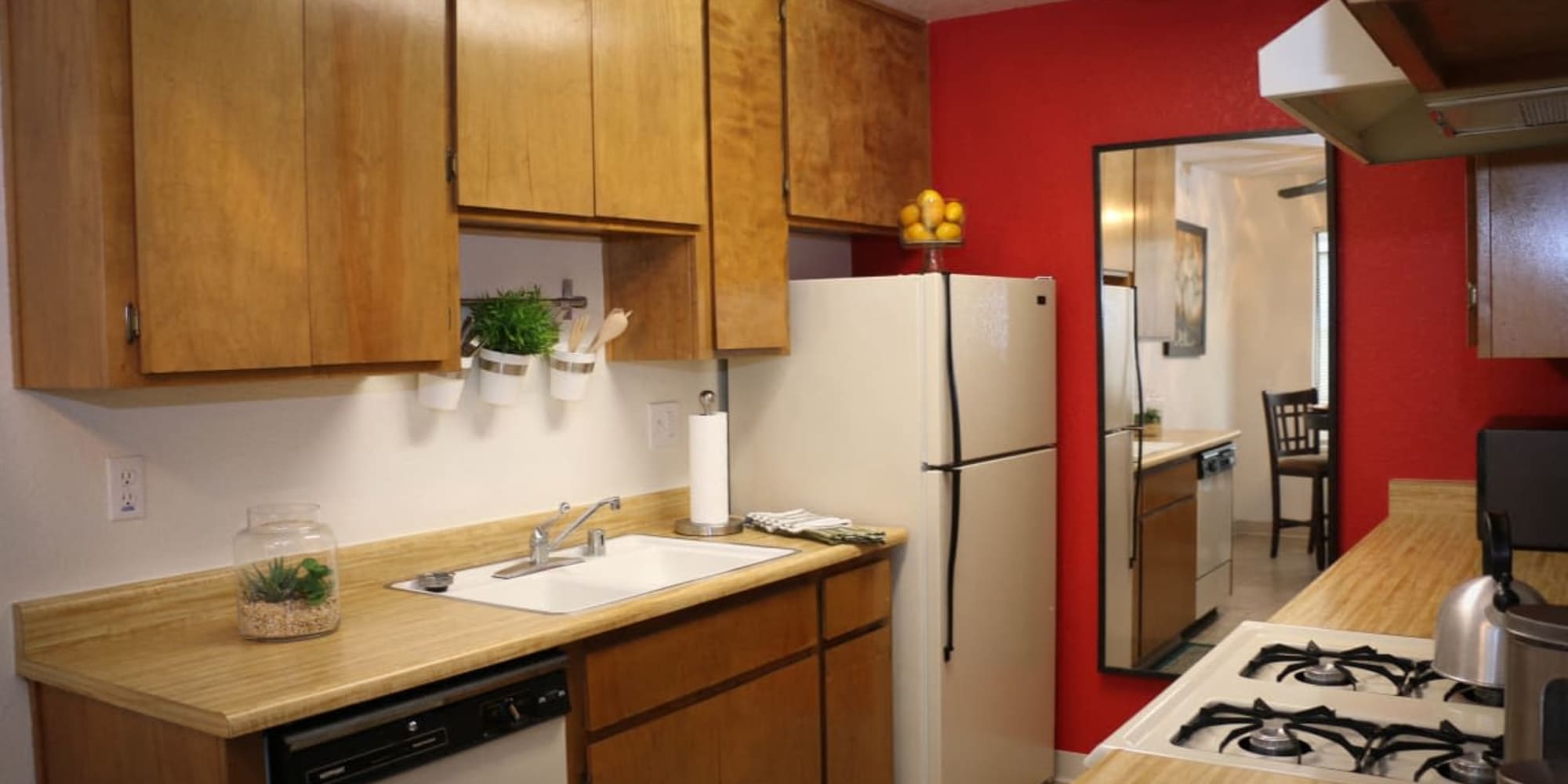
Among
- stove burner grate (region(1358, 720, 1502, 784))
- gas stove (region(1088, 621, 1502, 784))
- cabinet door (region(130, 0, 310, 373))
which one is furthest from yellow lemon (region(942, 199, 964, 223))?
stove burner grate (region(1358, 720, 1502, 784))

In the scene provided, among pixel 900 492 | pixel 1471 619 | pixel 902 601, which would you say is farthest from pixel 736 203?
pixel 1471 619

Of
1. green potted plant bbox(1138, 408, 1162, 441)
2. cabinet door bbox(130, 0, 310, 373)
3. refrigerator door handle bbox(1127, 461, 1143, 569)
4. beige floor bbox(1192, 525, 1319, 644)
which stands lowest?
beige floor bbox(1192, 525, 1319, 644)

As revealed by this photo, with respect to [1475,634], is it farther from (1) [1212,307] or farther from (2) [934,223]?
(2) [934,223]

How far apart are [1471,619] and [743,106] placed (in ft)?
7.59

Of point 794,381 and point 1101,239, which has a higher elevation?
Answer: point 1101,239

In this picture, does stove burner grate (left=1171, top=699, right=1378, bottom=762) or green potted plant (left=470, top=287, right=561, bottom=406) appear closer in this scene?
stove burner grate (left=1171, top=699, right=1378, bottom=762)

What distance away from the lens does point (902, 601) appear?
364cm

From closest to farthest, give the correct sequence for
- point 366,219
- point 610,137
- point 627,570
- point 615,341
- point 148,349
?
point 148,349 → point 366,219 → point 610,137 → point 627,570 → point 615,341

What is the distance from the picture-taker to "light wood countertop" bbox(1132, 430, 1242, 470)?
4.01m

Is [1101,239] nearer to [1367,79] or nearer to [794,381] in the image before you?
[794,381]

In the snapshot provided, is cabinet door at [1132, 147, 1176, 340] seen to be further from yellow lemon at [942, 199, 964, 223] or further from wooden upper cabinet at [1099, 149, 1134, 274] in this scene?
yellow lemon at [942, 199, 964, 223]

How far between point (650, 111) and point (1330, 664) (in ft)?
6.54

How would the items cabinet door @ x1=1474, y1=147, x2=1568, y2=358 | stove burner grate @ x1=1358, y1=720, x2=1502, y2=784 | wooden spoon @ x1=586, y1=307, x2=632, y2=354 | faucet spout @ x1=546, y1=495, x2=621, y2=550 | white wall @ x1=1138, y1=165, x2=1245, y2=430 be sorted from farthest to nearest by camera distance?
white wall @ x1=1138, y1=165, x2=1245, y2=430 → wooden spoon @ x1=586, y1=307, x2=632, y2=354 → faucet spout @ x1=546, y1=495, x2=621, y2=550 → cabinet door @ x1=1474, y1=147, x2=1568, y2=358 → stove burner grate @ x1=1358, y1=720, x2=1502, y2=784

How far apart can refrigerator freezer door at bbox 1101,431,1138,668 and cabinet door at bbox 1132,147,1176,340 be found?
0.38 m
